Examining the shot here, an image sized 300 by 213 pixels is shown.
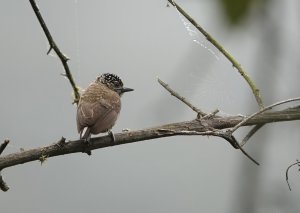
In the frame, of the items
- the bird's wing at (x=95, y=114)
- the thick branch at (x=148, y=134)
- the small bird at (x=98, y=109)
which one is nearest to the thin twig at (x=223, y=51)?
the thick branch at (x=148, y=134)

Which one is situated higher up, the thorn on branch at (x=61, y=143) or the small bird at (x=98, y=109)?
the small bird at (x=98, y=109)

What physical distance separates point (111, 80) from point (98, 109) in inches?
34.0

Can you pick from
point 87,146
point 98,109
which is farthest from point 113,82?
point 87,146

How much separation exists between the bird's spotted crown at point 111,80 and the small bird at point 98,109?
0.01 metres

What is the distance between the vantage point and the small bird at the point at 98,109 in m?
2.93

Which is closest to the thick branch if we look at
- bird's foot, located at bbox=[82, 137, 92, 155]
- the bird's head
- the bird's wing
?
bird's foot, located at bbox=[82, 137, 92, 155]

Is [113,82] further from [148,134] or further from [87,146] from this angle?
[148,134]

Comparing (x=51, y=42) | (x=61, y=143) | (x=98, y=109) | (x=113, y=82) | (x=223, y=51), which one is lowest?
(x=61, y=143)

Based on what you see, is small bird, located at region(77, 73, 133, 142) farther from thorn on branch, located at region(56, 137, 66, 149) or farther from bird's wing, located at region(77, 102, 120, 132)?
thorn on branch, located at region(56, 137, 66, 149)

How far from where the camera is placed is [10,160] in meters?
2.00

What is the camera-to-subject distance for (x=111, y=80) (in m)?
4.06

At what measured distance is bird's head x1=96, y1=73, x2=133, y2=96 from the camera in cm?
399

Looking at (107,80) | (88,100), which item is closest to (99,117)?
(88,100)

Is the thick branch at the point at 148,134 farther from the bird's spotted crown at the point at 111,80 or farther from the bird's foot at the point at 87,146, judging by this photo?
the bird's spotted crown at the point at 111,80
